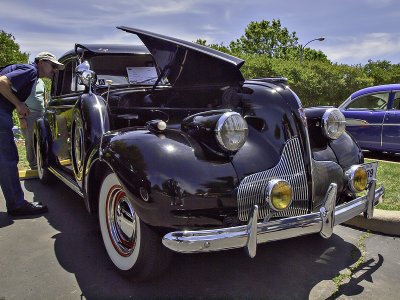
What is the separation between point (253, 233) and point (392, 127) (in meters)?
5.45

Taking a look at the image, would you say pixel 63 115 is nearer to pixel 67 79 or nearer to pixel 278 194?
pixel 67 79

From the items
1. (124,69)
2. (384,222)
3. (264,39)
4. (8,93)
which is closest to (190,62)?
(124,69)

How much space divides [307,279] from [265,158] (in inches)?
34.9

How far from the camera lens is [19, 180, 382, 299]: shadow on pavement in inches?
84.0

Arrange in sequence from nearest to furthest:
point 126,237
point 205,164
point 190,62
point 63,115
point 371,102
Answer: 1. point 205,164
2. point 126,237
3. point 190,62
4. point 63,115
5. point 371,102

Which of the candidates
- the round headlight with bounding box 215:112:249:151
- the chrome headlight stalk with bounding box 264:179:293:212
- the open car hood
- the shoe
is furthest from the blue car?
the shoe

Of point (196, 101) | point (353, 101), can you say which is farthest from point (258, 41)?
point (196, 101)

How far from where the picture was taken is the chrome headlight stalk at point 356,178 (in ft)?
8.10

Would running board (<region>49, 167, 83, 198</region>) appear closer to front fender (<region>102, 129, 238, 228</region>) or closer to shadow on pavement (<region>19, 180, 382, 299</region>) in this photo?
shadow on pavement (<region>19, 180, 382, 299</region>)

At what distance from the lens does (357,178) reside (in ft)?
8.21

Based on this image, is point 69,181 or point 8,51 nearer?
point 69,181

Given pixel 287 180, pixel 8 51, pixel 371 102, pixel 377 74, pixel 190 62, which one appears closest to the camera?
pixel 287 180

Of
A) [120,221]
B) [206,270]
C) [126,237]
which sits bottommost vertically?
[206,270]

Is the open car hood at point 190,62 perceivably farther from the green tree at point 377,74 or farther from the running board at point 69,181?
the green tree at point 377,74
